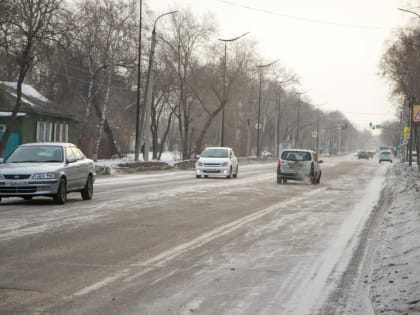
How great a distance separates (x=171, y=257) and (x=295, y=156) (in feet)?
78.9

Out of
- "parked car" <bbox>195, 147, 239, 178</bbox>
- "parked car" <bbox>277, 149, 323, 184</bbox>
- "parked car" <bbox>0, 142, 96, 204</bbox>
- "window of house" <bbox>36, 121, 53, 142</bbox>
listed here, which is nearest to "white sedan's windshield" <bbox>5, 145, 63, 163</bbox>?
"parked car" <bbox>0, 142, 96, 204</bbox>

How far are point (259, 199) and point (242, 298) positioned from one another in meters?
14.2

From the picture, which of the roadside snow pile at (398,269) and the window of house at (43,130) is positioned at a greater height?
the window of house at (43,130)

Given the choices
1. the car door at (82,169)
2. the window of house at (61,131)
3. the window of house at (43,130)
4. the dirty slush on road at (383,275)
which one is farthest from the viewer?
the window of house at (61,131)

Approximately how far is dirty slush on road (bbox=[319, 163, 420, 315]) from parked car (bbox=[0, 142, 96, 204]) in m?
7.27

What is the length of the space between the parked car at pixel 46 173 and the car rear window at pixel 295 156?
15.1 m

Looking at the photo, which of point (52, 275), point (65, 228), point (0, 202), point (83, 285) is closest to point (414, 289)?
point (83, 285)

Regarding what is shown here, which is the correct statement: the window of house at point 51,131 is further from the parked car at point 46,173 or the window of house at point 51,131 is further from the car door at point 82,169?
the parked car at point 46,173

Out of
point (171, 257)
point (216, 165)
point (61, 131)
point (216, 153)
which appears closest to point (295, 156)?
point (216, 165)

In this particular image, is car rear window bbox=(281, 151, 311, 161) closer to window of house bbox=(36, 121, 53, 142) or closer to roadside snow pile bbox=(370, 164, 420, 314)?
roadside snow pile bbox=(370, 164, 420, 314)

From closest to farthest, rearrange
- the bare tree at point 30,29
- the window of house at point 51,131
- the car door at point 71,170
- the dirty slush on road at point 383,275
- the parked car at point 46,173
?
1. the dirty slush on road at point 383,275
2. the parked car at point 46,173
3. the car door at point 71,170
4. the bare tree at point 30,29
5. the window of house at point 51,131

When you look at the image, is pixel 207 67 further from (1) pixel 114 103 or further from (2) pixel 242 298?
(2) pixel 242 298

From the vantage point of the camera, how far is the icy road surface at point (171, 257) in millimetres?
6758

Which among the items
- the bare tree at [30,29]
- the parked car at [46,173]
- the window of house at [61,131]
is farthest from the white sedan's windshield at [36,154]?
the window of house at [61,131]
